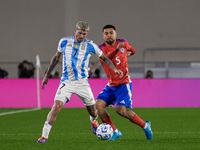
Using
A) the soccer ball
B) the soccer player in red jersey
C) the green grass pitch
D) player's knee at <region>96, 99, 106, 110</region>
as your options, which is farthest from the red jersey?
the green grass pitch

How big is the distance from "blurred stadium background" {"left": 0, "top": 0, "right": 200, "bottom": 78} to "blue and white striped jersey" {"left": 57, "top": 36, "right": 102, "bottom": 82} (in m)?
14.1

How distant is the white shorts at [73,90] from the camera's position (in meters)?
6.25

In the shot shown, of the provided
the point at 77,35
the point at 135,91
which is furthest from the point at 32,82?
the point at 77,35

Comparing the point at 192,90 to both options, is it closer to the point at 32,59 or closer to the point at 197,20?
the point at 197,20

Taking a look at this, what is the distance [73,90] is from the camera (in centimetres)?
634

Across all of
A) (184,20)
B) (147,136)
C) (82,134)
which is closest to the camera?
(147,136)

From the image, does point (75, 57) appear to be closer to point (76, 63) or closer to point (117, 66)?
point (76, 63)

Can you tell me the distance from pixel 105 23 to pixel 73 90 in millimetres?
15141

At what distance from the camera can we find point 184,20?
826 inches

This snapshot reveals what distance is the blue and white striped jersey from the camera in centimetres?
634

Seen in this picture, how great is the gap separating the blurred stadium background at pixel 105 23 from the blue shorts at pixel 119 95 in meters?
13.9

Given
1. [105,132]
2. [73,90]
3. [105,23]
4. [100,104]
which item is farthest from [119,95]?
[105,23]

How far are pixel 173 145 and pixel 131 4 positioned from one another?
15.9m

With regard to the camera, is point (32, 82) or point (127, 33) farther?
point (127, 33)
